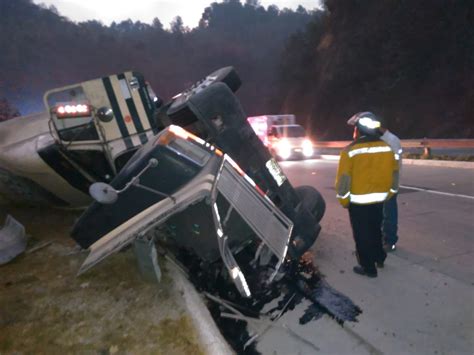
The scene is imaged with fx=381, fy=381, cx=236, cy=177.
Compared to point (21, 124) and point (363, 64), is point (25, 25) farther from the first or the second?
point (21, 124)

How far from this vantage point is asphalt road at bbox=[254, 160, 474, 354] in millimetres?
3035

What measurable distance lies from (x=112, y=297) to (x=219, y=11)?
129 metres

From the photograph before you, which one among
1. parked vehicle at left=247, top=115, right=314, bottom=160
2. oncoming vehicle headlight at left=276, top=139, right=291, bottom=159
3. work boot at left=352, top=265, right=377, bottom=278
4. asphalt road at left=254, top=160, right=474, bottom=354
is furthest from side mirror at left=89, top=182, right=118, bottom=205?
oncoming vehicle headlight at left=276, top=139, right=291, bottom=159

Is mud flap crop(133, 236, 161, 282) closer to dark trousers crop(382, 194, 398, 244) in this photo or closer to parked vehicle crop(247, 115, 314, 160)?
dark trousers crop(382, 194, 398, 244)

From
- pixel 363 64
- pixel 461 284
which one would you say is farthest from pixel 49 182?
pixel 363 64

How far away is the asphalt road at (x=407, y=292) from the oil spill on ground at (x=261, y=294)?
0.33 feet

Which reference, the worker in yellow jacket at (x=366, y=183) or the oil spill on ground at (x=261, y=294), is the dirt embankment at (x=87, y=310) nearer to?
the oil spill on ground at (x=261, y=294)

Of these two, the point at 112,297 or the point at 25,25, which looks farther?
the point at 25,25

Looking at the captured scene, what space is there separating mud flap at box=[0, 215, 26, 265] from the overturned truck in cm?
85

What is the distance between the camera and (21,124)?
5500mm

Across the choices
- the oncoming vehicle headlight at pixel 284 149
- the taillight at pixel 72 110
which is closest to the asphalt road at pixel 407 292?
the taillight at pixel 72 110

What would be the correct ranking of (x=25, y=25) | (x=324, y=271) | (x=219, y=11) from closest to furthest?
(x=324, y=271), (x=25, y=25), (x=219, y=11)

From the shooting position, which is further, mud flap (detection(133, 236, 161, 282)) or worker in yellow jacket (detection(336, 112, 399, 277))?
worker in yellow jacket (detection(336, 112, 399, 277))

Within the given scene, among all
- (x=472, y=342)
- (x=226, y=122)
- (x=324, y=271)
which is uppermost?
(x=226, y=122)
